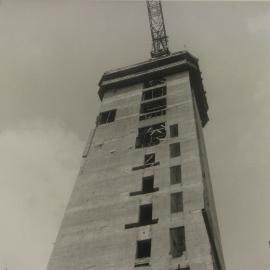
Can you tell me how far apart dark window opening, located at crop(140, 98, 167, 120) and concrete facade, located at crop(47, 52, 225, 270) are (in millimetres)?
672

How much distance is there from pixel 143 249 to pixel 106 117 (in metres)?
20.4

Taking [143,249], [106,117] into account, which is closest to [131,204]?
[143,249]

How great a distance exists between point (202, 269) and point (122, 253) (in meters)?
5.19

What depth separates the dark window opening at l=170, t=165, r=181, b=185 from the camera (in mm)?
33344

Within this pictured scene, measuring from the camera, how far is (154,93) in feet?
165

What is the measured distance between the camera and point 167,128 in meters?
41.1

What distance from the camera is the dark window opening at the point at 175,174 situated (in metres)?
33.3

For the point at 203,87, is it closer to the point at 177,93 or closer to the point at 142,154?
the point at 177,93

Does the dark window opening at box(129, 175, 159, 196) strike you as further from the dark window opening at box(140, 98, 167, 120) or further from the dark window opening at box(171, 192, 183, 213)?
the dark window opening at box(140, 98, 167, 120)

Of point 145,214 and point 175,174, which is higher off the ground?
point 175,174

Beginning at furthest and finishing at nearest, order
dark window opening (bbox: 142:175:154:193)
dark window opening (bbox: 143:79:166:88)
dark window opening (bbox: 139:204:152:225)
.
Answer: dark window opening (bbox: 143:79:166:88), dark window opening (bbox: 142:175:154:193), dark window opening (bbox: 139:204:152:225)

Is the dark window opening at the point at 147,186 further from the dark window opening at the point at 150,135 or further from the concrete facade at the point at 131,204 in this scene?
the dark window opening at the point at 150,135

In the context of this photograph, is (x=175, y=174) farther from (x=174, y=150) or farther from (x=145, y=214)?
(x=145, y=214)

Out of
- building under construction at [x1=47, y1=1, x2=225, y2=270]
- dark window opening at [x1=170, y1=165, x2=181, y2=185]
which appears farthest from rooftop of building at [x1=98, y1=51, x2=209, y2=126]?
dark window opening at [x1=170, y1=165, x2=181, y2=185]
